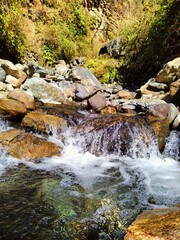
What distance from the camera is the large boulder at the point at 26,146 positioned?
471 cm

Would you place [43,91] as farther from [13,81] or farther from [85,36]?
[85,36]

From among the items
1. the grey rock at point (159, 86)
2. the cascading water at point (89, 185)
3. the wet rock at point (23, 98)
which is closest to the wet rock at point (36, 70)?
the wet rock at point (23, 98)

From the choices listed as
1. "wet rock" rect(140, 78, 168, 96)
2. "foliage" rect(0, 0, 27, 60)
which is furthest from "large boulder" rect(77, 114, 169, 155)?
"foliage" rect(0, 0, 27, 60)

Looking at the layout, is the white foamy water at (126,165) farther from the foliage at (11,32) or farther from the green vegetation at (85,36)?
the foliage at (11,32)

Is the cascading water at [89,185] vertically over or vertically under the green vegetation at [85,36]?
under

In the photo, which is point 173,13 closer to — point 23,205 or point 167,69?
point 167,69

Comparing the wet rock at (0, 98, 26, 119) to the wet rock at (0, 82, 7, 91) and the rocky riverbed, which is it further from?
the wet rock at (0, 82, 7, 91)

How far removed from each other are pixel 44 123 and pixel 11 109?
789 millimetres

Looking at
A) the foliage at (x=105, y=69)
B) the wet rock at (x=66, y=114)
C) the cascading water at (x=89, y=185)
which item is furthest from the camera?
the foliage at (x=105, y=69)

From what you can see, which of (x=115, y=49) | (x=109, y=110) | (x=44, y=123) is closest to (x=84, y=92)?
(x=109, y=110)

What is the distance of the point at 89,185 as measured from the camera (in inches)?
146

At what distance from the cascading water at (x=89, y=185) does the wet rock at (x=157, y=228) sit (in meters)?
0.64

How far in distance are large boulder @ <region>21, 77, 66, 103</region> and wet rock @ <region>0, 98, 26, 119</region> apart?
5.45 ft

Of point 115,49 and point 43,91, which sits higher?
point 115,49
